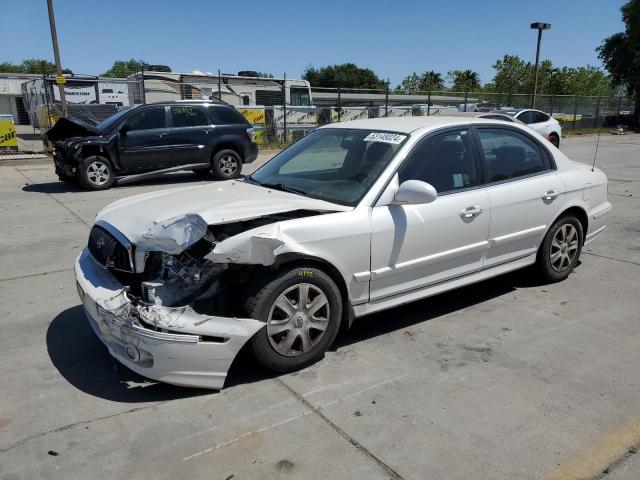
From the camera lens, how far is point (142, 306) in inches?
122

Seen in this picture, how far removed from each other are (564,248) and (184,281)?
3669mm

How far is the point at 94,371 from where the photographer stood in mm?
3518

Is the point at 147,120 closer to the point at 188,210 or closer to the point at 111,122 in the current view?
the point at 111,122

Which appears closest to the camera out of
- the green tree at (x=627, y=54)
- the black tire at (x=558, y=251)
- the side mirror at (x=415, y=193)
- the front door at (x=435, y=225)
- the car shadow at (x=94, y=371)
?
the car shadow at (x=94, y=371)

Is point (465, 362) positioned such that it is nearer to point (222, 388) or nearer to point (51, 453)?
point (222, 388)

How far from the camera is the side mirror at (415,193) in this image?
3.57 m

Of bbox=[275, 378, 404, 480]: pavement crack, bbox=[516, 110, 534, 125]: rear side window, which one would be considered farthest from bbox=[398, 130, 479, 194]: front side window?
bbox=[516, 110, 534, 125]: rear side window

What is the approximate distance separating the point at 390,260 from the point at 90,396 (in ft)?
6.94

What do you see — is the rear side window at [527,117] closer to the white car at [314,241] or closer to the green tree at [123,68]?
the white car at [314,241]

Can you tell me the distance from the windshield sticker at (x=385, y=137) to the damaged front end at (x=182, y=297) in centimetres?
118

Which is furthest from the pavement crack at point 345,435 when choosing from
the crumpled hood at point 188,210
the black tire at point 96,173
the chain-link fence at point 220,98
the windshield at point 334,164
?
the chain-link fence at point 220,98

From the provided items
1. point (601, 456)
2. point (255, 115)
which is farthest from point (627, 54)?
point (601, 456)

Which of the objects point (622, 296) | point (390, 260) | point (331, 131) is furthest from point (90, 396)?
point (622, 296)

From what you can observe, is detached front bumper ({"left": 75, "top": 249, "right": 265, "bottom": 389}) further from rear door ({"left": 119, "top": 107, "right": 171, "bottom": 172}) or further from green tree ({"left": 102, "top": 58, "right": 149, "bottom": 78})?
green tree ({"left": 102, "top": 58, "right": 149, "bottom": 78})
